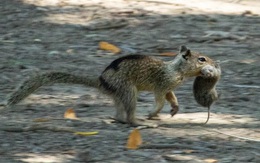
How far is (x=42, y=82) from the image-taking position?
6.88 m

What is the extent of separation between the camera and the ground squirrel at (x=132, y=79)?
679 cm

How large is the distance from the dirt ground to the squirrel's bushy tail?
0.19 m

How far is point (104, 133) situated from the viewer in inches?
259

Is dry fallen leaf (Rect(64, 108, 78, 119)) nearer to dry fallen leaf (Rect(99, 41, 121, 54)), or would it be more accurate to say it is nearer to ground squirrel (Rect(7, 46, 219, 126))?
ground squirrel (Rect(7, 46, 219, 126))

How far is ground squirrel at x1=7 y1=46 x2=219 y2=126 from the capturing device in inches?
267

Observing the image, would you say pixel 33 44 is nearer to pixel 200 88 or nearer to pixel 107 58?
pixel 107 58

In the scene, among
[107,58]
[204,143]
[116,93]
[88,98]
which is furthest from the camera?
[107,58]

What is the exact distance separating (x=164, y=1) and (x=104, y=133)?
5418mm

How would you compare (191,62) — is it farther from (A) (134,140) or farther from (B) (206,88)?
(A) (134,140)

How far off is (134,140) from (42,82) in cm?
102

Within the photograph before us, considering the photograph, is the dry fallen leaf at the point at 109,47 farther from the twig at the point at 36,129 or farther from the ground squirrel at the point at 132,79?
the twig at the point at 36,129

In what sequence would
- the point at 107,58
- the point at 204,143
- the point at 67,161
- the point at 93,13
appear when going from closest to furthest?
the point at 67,161 → the point at 204,143 → the point at 107,58 → the point at 93,13

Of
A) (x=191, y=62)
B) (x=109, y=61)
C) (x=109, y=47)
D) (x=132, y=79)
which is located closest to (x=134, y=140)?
(x=132, y=79)

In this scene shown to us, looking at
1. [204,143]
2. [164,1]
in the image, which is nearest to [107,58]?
[164,1]
